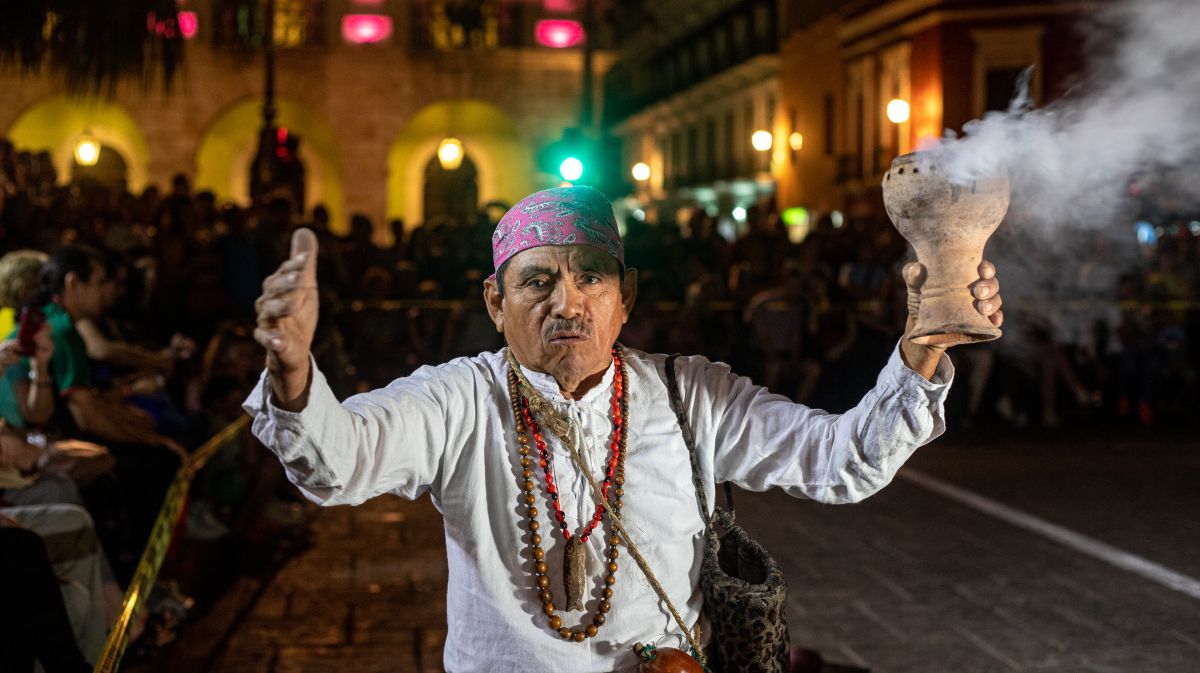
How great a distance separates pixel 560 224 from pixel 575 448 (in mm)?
491

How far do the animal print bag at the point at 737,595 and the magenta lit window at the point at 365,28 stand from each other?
40.9 metres

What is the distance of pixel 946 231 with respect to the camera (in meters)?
2.74

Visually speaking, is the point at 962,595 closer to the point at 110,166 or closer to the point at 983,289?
the point at 983,289

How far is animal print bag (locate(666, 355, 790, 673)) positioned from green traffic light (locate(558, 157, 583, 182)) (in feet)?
43.7

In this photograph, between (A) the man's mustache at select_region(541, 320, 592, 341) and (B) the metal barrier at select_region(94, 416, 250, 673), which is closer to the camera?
(A) the man's mustache at select_region(541, 320, 592, 341)

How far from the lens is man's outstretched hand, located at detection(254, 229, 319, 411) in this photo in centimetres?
243

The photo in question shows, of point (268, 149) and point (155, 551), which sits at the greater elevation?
point (268, 149)

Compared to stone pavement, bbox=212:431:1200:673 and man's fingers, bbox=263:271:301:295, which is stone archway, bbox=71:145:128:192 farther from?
man's fingers, bbox=263:271:301:295

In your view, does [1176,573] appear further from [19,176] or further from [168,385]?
[19,176]

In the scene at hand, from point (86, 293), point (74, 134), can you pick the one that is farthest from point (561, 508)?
point (74, 134)

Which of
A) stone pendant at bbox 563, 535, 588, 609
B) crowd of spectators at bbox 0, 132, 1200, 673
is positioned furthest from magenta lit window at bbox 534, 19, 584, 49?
stone pendant at bbox 563, 535, 588, 609

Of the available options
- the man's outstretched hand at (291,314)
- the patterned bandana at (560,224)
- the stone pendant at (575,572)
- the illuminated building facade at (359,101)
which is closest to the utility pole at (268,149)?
the patterned bandana at (560,224)

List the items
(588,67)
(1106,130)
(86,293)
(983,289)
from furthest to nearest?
(588,67), (86,293), (1106,130), (983,289)

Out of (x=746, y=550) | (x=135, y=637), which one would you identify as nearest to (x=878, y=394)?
(x=746, y=550)
